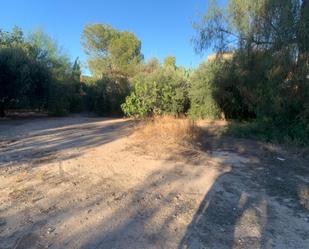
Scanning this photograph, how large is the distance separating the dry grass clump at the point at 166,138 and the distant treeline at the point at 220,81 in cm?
231

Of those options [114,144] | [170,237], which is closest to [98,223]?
[170,237]

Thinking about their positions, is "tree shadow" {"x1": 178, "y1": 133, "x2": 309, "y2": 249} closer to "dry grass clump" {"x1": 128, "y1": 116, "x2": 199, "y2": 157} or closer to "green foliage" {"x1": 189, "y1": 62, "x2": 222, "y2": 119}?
"dry grass clump" {"x1": 128, "y1": 116, "x2": 199, "y2": 157}

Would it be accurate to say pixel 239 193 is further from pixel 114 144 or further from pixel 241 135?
pixel 241 135

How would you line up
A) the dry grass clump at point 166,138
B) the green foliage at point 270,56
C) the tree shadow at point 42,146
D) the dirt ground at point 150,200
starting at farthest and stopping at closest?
the green foliage at point 270,56
the dry grass clump at point 166,138
the tree shadow at point 42,146
the dirt ground at point 150,200

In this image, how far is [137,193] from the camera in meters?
3.91

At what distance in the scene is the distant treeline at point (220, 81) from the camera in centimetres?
779

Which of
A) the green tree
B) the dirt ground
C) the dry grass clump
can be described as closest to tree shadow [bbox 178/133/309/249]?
the dirt ground

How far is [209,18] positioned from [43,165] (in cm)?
753

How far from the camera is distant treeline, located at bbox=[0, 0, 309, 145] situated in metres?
7.79

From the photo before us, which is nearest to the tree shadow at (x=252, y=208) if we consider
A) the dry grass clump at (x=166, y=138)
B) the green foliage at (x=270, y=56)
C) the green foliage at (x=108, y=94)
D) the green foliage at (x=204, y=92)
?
the dry grass clump at (x=166, y=138)

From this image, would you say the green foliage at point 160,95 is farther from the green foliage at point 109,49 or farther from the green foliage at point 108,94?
the green foliage at point 109,49

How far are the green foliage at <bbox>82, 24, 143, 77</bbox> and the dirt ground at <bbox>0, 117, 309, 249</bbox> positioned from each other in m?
24.1

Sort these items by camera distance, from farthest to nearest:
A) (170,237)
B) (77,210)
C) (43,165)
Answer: (43,165) < (77,210) < (170,237)

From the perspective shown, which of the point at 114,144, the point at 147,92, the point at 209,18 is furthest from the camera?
the point at 147,92
